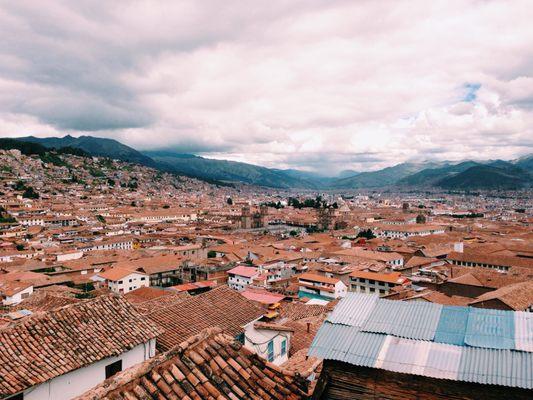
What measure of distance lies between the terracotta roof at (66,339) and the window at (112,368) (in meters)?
0.29

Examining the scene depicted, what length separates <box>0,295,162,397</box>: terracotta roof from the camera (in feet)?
20.9

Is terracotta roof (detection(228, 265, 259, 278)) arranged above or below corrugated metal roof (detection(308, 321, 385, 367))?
below

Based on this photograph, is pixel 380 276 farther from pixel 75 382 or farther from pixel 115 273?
pixel 75 382

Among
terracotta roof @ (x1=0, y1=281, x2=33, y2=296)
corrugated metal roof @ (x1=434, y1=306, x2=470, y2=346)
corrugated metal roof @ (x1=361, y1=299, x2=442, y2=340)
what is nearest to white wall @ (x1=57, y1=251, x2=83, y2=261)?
terracotta roof @ (x1=0, y1=281, x2=33, y2=296)

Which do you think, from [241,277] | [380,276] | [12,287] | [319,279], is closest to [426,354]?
[319,279]

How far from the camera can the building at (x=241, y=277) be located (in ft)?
110

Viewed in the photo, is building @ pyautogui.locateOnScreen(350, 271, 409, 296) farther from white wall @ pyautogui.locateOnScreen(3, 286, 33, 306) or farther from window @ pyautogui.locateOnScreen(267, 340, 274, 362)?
white wall @ pyautogui.locateOnScreen(3, 286, 33, 306)

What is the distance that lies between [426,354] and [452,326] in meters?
0.52

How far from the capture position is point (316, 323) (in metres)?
15.4

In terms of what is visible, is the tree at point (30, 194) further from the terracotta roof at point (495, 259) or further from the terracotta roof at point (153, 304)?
the terracotta roof at point (153, 304)

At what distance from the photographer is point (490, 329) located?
3.93 meters

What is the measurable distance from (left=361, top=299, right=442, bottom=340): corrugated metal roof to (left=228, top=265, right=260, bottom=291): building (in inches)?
1152

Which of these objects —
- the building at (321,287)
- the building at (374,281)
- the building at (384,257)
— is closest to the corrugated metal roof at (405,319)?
the building at (321,287)

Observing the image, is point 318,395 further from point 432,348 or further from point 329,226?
point 329,226
